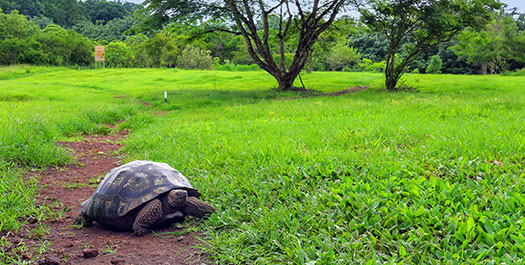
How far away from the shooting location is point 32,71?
4294 centimetres

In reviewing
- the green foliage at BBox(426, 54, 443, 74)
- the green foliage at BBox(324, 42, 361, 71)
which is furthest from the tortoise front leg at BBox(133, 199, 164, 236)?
the green foliage at BBox(324, 42, 361, 71)

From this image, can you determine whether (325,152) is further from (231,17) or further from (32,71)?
(32,71)

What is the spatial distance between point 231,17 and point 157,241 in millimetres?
16282

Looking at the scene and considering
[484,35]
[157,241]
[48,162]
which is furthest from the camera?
[484,35]

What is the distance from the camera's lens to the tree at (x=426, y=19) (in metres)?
15.1

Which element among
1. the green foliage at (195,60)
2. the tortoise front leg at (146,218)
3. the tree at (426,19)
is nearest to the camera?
the tortoise front leg at (146,218)

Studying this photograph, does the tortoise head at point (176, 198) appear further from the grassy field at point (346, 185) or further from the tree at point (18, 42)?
the tree at point (18, 42)

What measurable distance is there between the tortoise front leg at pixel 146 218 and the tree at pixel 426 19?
13.6 m

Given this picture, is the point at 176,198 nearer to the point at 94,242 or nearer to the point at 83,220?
the point at 94,242

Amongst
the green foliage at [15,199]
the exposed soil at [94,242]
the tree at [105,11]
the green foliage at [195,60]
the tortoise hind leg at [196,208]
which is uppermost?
the tree at [105,11]

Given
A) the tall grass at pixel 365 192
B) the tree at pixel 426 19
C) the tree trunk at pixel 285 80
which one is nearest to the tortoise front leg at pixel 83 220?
the tall grass at pixel 365 192

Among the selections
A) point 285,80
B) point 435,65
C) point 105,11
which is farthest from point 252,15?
point 105,11

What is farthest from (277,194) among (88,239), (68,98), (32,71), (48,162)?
(32,71)

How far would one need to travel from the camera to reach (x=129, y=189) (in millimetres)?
3656
